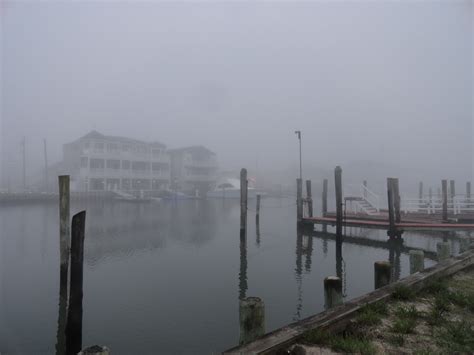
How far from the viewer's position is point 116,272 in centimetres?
1297

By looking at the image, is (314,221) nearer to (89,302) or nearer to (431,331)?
(89,302)

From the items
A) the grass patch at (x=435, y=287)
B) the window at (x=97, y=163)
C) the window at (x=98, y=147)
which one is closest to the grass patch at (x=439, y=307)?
the grass patch at (x=435, y=287)

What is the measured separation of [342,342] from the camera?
415cm

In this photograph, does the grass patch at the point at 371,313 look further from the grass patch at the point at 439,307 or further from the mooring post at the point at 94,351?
the mooring post at the point at 94,351

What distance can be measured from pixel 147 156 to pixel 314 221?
51475 millimetres

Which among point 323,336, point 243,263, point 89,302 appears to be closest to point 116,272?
point 89,302

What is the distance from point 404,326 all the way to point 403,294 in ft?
4.60

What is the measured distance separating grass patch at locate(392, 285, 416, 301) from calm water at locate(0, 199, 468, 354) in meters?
3.23

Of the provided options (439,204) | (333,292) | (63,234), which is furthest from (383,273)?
(439,204)

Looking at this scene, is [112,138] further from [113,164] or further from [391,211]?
[391,211]

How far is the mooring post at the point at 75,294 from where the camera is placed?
662 centimetres

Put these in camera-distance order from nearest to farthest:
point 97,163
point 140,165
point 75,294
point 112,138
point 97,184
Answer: point 75,294
point 97,184
point 97,163
point 112,138
point 140,165

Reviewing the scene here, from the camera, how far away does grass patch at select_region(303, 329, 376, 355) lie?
4.03 meters

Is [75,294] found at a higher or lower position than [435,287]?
lower
